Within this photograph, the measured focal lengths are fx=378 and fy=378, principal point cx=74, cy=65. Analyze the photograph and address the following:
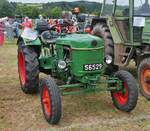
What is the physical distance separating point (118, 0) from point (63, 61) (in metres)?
3.26

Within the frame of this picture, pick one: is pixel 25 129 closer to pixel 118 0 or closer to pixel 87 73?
pixel 87 73

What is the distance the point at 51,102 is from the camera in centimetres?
528

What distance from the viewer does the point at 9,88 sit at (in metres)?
7.61

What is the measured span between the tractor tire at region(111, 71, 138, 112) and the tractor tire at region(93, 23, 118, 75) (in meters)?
2.09

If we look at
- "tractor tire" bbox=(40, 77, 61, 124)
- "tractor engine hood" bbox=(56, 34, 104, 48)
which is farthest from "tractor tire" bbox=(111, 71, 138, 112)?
"tractor tire" bbox=(40, 77, 61, 124)

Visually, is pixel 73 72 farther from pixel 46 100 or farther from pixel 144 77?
pixel 144 77

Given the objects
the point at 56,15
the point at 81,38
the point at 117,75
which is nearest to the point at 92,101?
the point at 117,75

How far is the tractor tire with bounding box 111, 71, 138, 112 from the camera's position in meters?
5.68

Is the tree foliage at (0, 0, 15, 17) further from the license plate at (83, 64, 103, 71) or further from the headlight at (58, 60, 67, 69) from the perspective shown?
the license plate at (83, 64, 103, 71)

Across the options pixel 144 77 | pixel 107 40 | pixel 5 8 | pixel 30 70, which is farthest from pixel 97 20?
pixel 5 8

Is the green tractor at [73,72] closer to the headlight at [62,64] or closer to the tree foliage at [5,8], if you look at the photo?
the headlight at [62,64]

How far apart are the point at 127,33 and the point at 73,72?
2699 millimetres

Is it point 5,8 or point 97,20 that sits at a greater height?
point 97,20

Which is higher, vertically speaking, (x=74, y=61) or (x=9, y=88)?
(x=74, y=61)
